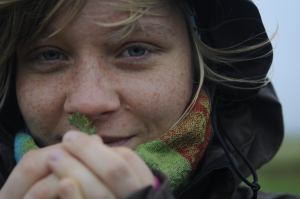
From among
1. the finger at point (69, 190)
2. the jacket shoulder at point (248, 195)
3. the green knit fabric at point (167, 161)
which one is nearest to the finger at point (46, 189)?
the finger at point (69, 190)

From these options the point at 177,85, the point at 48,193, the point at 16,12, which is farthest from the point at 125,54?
the point at 48,193

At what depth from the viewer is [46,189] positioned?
1.16m

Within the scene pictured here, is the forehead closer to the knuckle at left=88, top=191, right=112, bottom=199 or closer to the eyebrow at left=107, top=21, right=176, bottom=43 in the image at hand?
the eyebrow at left=107, top=21, right=176, bottom=43

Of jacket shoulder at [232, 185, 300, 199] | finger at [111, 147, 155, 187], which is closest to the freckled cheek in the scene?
finger at [111, 147, 155, 187]

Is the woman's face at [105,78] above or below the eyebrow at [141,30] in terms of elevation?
below

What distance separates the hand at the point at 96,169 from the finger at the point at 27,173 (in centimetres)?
9

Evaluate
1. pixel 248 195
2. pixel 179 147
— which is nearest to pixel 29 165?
pixel 179 147

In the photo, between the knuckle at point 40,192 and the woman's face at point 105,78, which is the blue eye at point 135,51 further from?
the knuckle at point 40,192

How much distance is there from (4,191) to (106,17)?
1.06m

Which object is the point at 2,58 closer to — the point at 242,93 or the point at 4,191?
the point at 4,191

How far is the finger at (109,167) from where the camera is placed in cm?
103

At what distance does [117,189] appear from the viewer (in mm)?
1035

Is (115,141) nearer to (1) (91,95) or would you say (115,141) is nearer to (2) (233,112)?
(1) (91,95)

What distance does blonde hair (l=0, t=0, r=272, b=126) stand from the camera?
1688 mm
